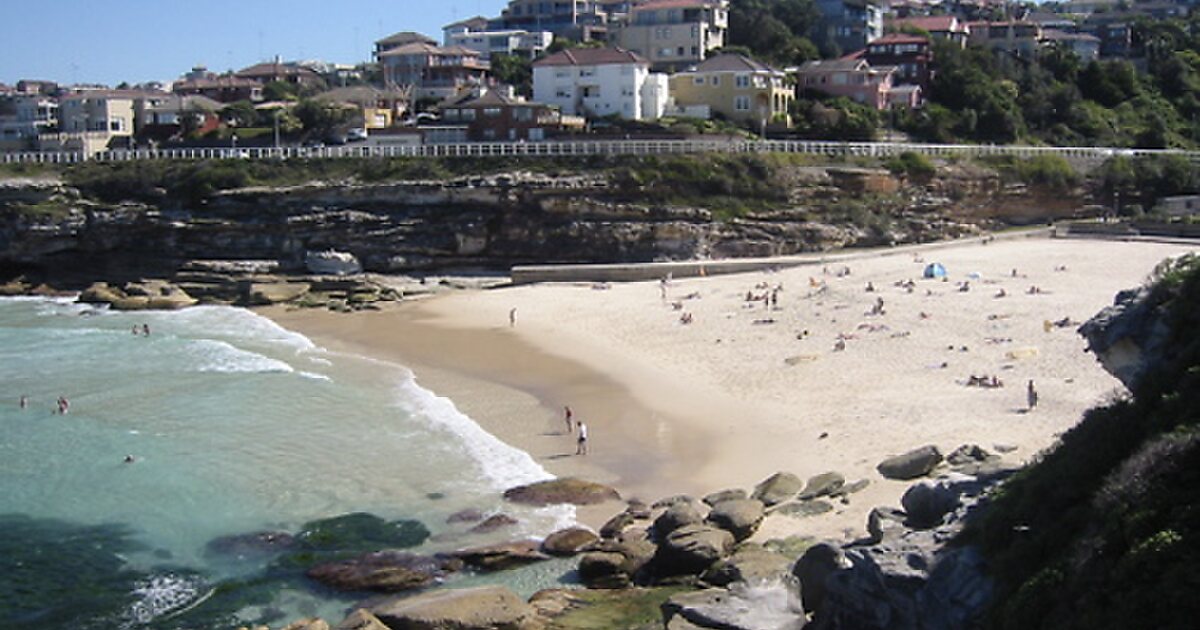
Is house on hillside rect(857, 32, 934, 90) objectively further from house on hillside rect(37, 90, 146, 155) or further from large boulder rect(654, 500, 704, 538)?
large boulder rect(654, 500, 704, 538)

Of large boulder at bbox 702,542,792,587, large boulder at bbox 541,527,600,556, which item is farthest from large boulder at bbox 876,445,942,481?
large boulder at bbox 541,527,600,556

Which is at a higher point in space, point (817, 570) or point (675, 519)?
point (817, 570)

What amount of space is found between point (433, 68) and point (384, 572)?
59275 mm

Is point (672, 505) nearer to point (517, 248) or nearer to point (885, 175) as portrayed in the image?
point (517, 248)

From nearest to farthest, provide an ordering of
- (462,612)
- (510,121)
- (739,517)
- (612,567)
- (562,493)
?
(462,612), (612,567), (739,517), (562,493), (510,121)

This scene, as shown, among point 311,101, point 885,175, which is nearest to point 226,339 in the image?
point 311,101

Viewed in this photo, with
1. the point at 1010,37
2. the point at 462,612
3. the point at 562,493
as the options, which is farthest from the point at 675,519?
the point at 1010,37

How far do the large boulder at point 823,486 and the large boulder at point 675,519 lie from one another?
1.91 metres

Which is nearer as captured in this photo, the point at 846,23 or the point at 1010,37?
the point at 846,23

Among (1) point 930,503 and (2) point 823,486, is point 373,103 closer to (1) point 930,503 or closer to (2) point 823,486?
(2) point 823,486

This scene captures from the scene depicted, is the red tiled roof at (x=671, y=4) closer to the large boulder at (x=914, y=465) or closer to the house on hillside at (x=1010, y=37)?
the house on hillside at (x=1010, y=37)

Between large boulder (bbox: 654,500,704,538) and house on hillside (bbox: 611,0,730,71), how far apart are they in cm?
5292

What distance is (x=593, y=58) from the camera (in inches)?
2276

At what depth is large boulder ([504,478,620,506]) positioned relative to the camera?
19531 millimetres
